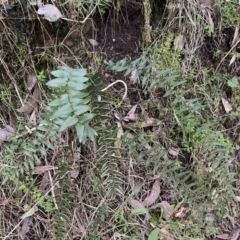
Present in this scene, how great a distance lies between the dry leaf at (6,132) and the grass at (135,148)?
0.03 meters

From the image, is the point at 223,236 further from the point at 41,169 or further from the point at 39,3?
the point at 39,3

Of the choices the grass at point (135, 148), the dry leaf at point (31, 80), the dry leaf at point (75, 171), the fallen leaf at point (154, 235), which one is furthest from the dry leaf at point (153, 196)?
the dry leaf at point (31, 80)

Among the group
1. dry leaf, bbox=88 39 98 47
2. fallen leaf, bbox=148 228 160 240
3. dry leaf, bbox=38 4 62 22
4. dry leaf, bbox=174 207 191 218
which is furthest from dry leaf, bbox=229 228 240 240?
dry leaf, bbox=38 4 62 22

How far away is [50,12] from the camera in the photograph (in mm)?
1879

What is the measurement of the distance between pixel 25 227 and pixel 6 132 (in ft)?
1.63

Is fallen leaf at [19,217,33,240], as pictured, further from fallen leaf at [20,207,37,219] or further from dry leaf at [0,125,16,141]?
dry leaf at [0,125,16,141]

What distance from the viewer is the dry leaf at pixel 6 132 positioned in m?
1.96

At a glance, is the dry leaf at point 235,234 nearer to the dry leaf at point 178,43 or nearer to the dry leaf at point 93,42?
the dry leaf at point 178,43

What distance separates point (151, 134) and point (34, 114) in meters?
0.63

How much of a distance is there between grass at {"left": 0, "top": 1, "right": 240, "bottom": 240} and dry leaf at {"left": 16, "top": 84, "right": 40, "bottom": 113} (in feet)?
0.06

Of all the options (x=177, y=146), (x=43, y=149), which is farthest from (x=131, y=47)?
(x=43, y=149)

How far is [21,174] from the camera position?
197cm

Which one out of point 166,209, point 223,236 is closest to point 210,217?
point 223,236

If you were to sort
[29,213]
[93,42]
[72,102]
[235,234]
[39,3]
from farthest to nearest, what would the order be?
1. [235,234]
2. [93,42]
3. [29,213]
4. [39,3]
5. [72,102]
